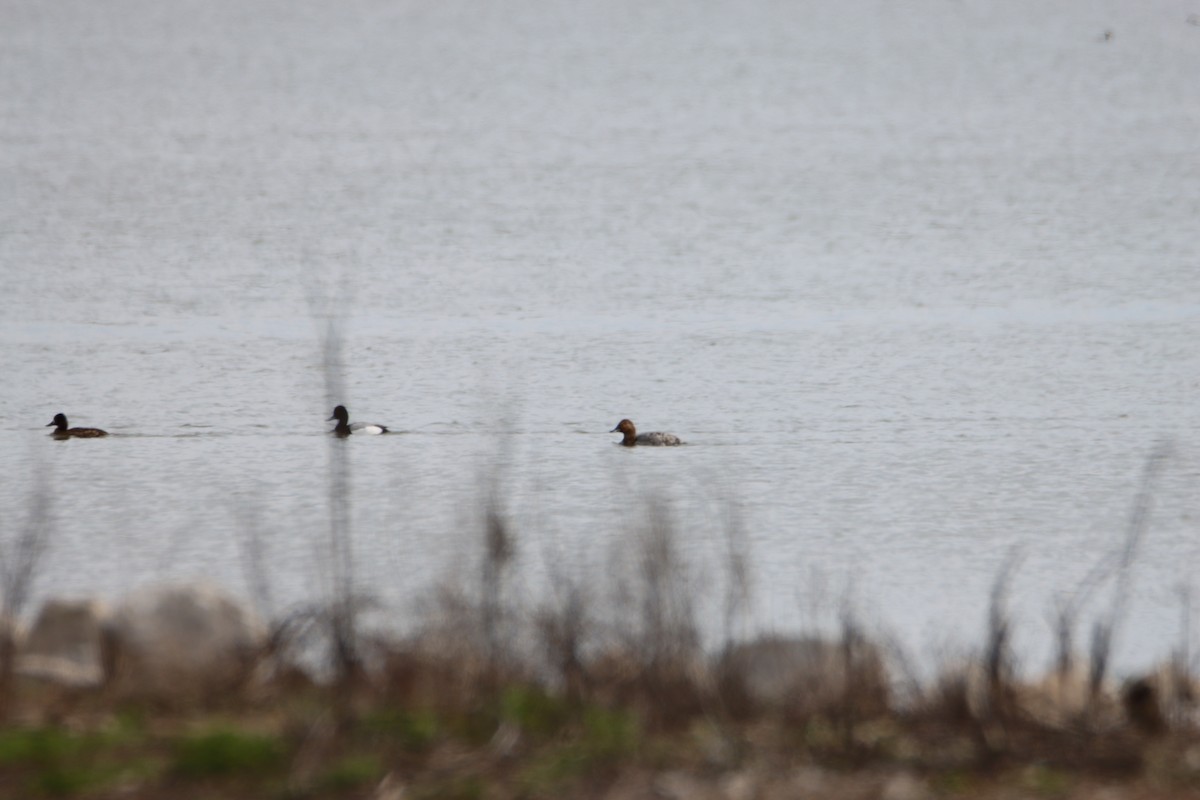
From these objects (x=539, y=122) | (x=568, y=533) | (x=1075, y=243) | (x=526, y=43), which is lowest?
(x=568, y=533)

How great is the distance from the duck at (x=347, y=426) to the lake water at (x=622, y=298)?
440 millimetres

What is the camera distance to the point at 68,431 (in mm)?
19828

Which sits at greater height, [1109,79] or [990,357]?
[1109,79]

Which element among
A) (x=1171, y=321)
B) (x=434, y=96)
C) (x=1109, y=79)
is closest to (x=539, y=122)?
(x=434, y=96)

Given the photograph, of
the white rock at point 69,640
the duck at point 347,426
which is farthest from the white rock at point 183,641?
the duck at point 347,426

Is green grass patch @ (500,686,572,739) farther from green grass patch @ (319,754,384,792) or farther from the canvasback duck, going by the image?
the canvasback duck

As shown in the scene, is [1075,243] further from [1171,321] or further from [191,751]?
[191,751]

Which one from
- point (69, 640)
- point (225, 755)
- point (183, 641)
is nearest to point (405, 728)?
point (225, 755)

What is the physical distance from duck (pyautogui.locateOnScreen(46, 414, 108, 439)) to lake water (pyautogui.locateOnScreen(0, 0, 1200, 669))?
0.50 feet

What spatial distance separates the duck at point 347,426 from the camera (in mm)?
17875

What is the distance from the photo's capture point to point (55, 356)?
25.4 metres

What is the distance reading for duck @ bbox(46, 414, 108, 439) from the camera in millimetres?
19719

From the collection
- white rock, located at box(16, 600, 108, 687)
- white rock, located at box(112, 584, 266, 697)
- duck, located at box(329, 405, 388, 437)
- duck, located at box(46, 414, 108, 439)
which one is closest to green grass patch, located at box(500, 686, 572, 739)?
white rock, located at box(112, 584, 266, 697)

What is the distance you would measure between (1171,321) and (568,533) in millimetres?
16291
